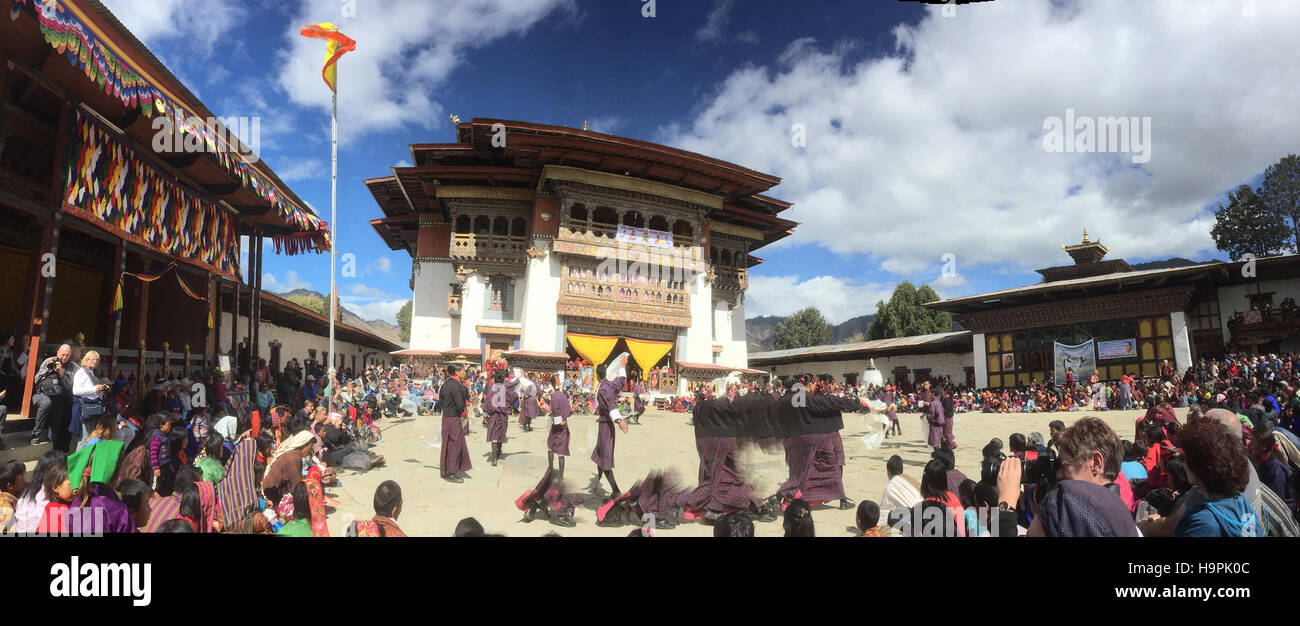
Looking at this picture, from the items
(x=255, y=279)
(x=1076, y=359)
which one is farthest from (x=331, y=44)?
(x=1076, y=359)

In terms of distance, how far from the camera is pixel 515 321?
2539 centimetres

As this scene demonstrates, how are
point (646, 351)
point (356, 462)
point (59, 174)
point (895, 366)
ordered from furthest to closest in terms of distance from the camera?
1. point (895, 366)
2. point (646, 351)
3. point (356, 462)
4. point (59, 174)

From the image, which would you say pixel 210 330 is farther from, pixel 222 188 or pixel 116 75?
pixel 116 75

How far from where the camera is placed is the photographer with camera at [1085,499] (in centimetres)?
199

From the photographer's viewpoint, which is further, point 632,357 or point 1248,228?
point 1248,228

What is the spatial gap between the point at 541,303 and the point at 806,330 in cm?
4296

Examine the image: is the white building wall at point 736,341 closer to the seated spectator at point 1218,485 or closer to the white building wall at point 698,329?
the white building wall at point 698,329

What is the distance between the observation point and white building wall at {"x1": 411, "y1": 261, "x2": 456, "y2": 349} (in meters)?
25.9

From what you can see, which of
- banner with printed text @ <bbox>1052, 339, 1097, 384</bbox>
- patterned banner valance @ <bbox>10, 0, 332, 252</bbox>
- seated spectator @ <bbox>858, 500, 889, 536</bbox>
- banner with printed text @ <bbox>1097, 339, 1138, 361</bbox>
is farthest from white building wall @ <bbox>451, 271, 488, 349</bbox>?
banner with printed text @ <bbox>1097, 339, 1138, 361</bbox>

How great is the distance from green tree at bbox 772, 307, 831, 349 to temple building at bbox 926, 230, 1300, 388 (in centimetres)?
3445

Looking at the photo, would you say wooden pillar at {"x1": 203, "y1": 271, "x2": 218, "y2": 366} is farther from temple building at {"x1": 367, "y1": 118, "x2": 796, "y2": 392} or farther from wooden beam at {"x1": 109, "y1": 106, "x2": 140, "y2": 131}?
temple building at {"x1": 367, "y1": 118, "x2": 796, "y2": 392}

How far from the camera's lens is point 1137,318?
854 inches
